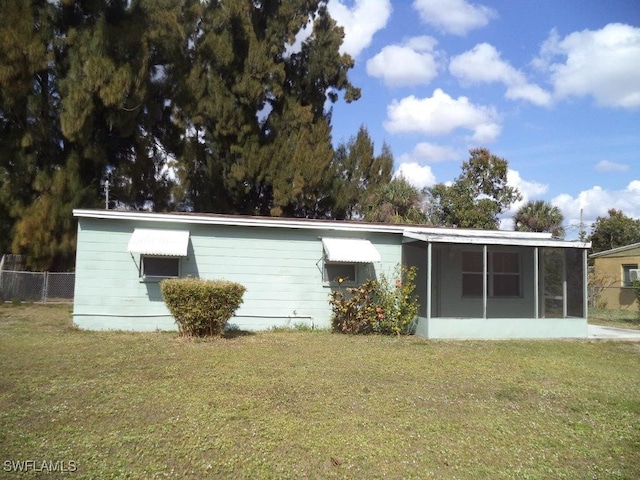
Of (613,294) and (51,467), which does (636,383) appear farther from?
(613,294)

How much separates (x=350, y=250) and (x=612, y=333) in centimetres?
671

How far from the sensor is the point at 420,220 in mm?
25297

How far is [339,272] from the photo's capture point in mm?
11703

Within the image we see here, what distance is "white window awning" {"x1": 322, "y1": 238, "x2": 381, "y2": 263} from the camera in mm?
11000

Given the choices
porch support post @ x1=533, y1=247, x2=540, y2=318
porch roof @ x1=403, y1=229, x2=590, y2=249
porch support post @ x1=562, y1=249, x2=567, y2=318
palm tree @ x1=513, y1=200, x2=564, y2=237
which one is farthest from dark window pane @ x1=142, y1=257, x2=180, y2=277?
palm tree @ x1=513, y1=200, x2=564, y2=237

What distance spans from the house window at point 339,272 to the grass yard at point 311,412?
9.67ft

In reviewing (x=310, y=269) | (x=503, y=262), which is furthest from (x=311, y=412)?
(x=503, y=262)

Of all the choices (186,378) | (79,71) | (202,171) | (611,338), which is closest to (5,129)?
(79,71)

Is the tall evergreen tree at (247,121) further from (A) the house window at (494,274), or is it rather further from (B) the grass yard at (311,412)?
(B) the grass yard at (311,412)

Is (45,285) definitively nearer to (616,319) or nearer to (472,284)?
(472,284)

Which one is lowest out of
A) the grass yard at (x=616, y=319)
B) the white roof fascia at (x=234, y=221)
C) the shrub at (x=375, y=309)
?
the grass yard at (x=616, y=319)

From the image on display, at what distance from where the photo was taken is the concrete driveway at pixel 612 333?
37.8ft

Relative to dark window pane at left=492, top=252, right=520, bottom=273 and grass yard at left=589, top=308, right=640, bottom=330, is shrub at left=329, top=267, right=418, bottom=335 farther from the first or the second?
grass yard at left=589, top=308, right=640, bottom=330

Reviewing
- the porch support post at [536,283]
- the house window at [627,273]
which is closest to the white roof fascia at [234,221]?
the porch support post at [536,283]
